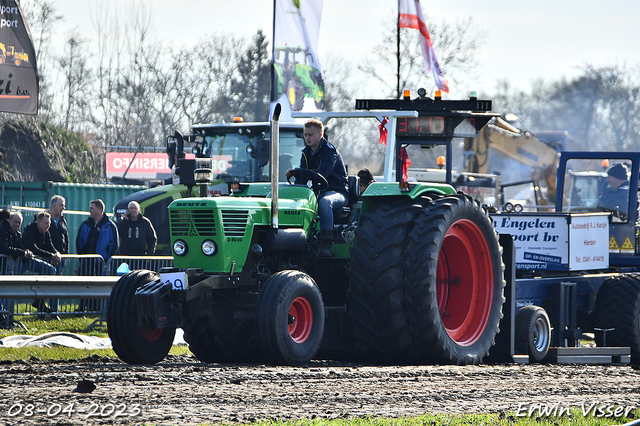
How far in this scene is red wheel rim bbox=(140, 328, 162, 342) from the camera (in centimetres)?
738

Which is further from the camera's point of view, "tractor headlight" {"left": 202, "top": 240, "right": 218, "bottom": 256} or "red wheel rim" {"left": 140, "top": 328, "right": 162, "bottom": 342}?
"red wheel rim" {"left": 140, "top": 328, "right": 162, "bottom": 342}

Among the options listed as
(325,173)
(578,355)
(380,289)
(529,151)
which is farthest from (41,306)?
(529,151)

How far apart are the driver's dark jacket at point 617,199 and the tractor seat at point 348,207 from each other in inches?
180

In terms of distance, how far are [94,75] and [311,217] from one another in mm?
35821

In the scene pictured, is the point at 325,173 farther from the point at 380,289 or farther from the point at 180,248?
the point at 180,248

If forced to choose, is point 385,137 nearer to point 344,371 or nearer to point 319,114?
point 319,114

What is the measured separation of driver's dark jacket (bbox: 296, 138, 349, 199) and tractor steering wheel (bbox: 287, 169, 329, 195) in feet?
0.16

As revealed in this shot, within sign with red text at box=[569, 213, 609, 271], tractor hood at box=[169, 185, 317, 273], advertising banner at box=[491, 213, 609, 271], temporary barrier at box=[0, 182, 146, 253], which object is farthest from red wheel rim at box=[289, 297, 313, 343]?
temporary barrier at box=[0, 182, 146, 253]

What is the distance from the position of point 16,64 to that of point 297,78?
4942mm

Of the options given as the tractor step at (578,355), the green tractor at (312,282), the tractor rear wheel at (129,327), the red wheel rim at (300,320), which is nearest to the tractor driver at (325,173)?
the green tractor at (312,282)

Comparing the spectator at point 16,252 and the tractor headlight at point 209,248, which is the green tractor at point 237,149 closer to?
the spectator at point 16,252

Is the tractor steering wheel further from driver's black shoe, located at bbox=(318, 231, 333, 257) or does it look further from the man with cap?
the man with cap

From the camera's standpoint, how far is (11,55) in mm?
10531

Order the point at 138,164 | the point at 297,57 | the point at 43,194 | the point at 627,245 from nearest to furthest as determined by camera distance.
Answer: the point at 627,245 < the point at 297,57 < the point at 43,194 < the point at 138,164
